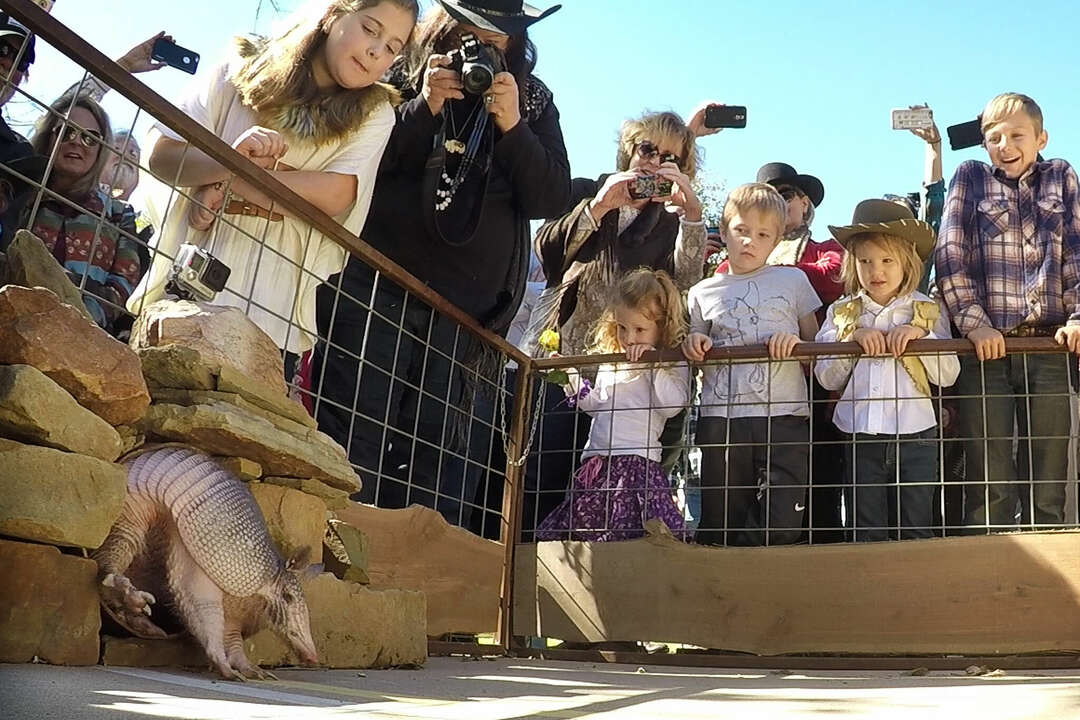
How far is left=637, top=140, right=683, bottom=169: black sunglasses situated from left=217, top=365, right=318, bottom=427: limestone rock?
90.9 inches

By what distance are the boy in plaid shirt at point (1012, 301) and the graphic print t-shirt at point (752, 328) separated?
0.56 meters

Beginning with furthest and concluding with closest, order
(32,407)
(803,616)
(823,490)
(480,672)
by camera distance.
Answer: (823,490) → (803,616) → (480,672) → (32,407)

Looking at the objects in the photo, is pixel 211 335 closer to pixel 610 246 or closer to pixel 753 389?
pixel 753 389

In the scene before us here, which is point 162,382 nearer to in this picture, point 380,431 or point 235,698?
point 235,698

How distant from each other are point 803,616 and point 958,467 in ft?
2.69

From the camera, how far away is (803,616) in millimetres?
4027

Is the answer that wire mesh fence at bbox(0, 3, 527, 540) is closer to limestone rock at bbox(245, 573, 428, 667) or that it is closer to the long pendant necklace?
the long pendant necklace

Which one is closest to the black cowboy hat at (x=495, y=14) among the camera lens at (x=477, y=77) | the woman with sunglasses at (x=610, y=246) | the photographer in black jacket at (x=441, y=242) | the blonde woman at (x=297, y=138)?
the photographer in black jacket at (x=441, y=242)

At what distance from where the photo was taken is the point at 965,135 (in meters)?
4.75

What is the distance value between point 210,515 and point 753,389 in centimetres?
251

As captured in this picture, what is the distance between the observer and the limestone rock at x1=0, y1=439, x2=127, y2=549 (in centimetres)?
193

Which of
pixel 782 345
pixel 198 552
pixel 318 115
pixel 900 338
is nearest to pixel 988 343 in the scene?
pixel 900 338

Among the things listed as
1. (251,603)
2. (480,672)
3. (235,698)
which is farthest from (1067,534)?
(235,698)

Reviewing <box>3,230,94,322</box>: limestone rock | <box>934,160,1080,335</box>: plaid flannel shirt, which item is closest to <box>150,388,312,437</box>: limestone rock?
<box>3,230,94,322</box>: limestone rock
